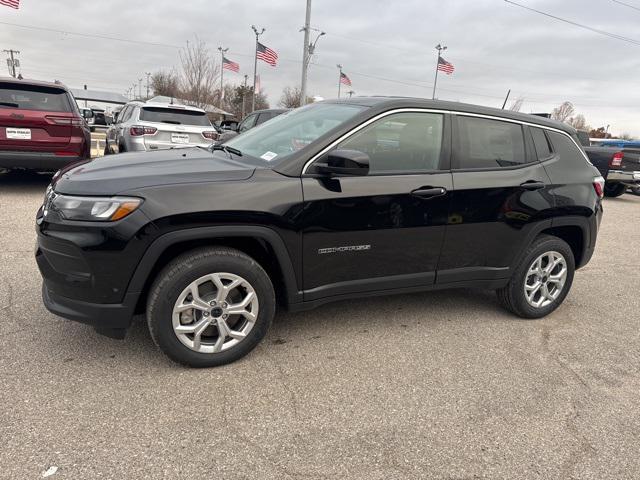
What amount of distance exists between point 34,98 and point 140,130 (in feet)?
5.52

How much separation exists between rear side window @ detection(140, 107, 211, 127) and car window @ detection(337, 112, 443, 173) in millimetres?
6534

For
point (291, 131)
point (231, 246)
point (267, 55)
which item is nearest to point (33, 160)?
point (291, 131)

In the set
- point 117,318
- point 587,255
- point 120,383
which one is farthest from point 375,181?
point 587,255

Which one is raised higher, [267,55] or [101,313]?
[267,55]

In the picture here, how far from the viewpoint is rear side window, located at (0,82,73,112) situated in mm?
7027

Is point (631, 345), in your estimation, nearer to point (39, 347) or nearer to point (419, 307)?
point (419, 307)

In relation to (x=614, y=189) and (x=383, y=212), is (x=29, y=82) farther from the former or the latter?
(x=614, y=189)

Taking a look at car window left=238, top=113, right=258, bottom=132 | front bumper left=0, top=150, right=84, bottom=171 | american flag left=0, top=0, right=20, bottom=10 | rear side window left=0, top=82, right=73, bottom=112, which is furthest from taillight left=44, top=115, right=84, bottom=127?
american flag left=0, top=0, right=20, bottom=10

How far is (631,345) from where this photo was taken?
3811 millimetres

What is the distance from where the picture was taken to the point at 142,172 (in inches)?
113

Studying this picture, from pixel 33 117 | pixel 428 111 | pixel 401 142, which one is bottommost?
pixel 33 117

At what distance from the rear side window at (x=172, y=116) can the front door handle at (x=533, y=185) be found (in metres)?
6.84

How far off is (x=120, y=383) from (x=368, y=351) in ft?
5.28

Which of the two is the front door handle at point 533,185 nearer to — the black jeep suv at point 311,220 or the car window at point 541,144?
the black jeep suv at point 311,220
